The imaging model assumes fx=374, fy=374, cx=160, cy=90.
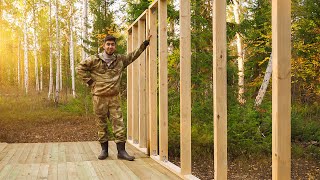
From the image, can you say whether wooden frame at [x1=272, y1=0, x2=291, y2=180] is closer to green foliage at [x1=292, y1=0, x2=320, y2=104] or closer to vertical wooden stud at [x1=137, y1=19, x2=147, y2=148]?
vertical wooden stud at [x1=137, y1=19, x2=147, y2=148]

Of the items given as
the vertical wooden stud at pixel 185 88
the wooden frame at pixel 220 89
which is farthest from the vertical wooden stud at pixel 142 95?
Answer: the vertical wooden stud at pixel 185 88

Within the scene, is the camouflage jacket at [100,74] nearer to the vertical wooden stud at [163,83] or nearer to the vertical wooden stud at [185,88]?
the vertical wooden stud at [163,83]

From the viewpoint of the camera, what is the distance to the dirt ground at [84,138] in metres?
7.79

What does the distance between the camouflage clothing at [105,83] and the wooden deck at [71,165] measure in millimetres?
528

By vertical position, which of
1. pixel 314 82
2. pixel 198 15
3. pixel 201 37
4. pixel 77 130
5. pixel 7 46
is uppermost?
pixel 7 46

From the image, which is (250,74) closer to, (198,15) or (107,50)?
(198,15)

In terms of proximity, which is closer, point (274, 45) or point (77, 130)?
point (274, 45)

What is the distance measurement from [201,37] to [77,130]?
5.31 metres

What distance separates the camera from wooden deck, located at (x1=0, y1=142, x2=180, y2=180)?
450cm

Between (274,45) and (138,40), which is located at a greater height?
(138,40)

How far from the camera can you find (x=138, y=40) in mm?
6961

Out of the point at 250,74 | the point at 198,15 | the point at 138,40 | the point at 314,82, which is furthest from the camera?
the point at 250,74

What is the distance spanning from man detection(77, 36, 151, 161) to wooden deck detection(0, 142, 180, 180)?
1.26 ft

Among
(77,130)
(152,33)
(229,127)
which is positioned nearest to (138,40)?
(152,33)
